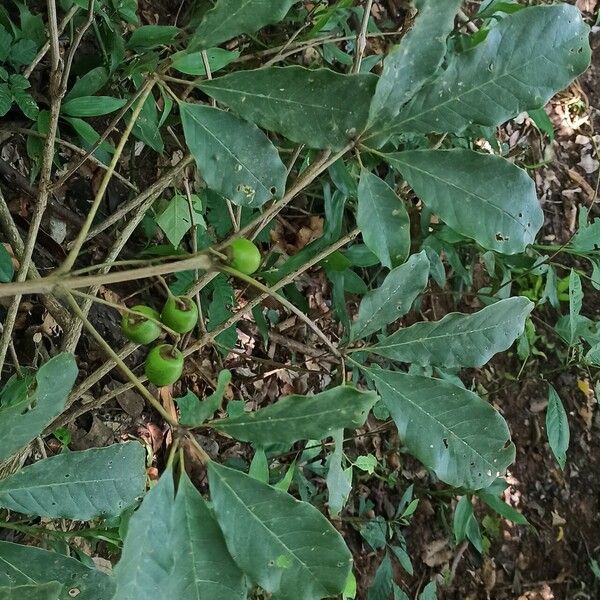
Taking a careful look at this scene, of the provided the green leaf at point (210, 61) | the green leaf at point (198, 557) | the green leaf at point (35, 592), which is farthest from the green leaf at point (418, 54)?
the green leaf at point (210, 61)

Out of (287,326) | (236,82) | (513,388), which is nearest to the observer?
(236,82)

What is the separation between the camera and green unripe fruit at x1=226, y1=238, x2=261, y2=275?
88 cm

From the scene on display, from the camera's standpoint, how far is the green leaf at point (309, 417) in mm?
793

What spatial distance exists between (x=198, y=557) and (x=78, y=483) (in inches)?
9.4

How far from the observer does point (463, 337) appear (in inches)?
42.0

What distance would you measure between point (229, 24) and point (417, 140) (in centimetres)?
126

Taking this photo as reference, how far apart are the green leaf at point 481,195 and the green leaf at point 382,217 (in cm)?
7

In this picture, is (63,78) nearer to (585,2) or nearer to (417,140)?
(417,140)

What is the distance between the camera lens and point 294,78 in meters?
0.84

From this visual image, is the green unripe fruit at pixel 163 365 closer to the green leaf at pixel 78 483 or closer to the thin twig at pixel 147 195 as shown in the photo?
the green leaf at pixel 78 483

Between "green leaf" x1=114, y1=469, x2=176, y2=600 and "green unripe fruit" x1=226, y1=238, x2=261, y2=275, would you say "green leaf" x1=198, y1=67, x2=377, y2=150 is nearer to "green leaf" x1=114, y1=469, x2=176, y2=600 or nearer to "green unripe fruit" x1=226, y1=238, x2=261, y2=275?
"green unripe fruit" x1=226, y1=238, x2=261, y2=275

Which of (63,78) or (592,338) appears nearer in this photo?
(63,78)

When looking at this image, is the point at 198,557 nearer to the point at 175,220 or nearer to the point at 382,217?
the point at 382,217

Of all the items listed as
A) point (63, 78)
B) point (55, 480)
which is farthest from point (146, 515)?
point (63, 78)
